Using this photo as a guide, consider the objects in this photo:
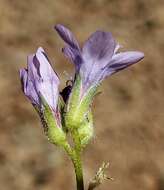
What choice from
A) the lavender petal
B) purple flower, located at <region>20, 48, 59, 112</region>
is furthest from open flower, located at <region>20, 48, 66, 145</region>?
the lavender petal

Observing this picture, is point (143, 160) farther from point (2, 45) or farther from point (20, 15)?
point (20, 15)

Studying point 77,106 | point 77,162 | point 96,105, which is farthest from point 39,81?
point 96,105

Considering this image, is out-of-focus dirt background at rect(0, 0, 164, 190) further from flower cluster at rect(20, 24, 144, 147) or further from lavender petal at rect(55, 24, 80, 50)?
lavender petal at rect(55, 24, 80, 50)

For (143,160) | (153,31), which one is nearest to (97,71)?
(143,160)

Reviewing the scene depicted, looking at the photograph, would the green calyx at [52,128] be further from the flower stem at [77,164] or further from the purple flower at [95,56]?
the purple flower at [95,56]

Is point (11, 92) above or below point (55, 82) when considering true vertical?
above

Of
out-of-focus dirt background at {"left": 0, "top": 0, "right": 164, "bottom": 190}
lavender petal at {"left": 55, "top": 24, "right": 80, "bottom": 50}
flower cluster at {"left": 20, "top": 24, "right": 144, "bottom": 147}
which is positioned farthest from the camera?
out-of-focus dirt background at {"left": 0, "top": 0, "right": 164, "bottom": 190}
